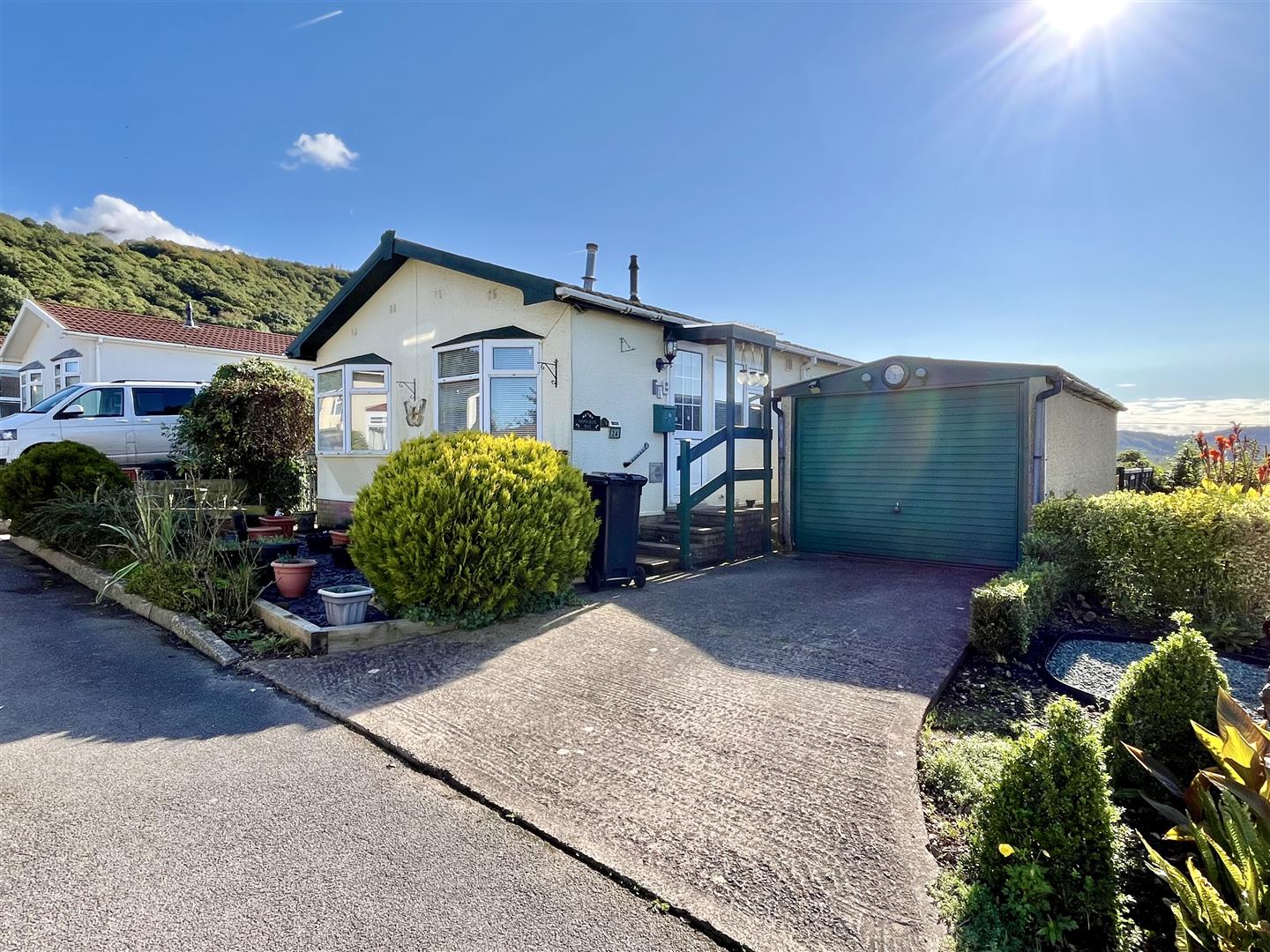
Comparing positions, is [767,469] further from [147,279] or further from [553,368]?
[147,279]

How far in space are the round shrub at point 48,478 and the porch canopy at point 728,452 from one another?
7.82 m

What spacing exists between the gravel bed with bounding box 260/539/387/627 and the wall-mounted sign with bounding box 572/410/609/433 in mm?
3196

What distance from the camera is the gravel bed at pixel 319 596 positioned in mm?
5918

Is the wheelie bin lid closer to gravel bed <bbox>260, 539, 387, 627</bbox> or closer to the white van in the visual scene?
gravel bed <bbox>260, 539, 387, 627</bbox>

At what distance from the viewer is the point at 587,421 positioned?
880cm

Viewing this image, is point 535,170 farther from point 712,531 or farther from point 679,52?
point 712,531

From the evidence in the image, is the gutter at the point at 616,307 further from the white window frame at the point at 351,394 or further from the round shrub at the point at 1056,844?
the round shrub at the point at 1056,844

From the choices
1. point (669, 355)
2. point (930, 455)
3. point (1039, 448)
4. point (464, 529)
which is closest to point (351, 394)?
point (669, 355)

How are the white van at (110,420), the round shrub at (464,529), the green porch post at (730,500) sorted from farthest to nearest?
1. the white van at (110,420)
2. the green porch post at (730,500)
3. the round shrub at (464,529)

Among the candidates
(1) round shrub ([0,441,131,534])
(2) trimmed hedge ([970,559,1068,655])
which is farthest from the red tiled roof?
(2) trimmed hedge ([970,559,1068,655])

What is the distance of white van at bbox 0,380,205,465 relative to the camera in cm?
1264

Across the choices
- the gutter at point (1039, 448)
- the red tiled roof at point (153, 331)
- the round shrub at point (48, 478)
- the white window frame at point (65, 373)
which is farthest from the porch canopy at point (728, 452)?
the white window frame at point (65, 373)

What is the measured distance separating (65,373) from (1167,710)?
2348 centimetres

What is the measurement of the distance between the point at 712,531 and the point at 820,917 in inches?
267
